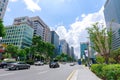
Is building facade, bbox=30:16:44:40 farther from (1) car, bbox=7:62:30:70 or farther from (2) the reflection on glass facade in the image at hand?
(1) car, bbox=7:62:30:70

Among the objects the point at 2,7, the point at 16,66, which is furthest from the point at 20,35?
the point at 16,66

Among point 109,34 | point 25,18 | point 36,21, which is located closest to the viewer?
point 109,34

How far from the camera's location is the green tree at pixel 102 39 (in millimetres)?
22156

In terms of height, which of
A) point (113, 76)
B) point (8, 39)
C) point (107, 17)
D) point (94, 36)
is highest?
point (107, 17)

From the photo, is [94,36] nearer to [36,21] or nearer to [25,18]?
[25,18]

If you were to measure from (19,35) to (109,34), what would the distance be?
379 feet

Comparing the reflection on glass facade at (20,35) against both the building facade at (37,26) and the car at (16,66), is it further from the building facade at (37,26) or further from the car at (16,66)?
the car at (16,66)

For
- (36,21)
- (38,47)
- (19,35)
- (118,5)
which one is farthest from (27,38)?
(118,5)

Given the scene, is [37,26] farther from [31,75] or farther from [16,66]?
[31,75]

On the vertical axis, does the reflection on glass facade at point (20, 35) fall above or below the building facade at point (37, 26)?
below

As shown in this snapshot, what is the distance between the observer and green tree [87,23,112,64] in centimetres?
2216

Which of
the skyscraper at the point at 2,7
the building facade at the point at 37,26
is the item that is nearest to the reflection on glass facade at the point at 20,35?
the building facade at the point at 37,26

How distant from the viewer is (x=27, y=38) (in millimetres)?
135250

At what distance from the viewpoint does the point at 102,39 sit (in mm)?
22344
